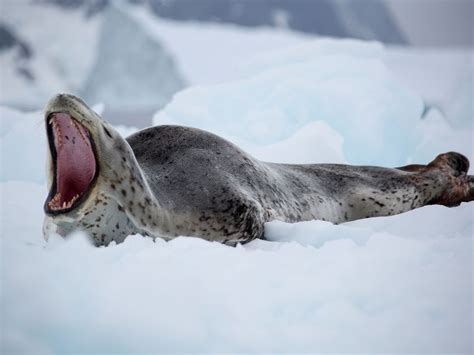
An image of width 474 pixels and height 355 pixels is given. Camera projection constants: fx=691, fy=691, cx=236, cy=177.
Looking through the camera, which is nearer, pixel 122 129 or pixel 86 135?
pixel 86 135

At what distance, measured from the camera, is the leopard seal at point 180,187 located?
7.34ft

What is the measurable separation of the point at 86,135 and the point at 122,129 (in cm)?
226

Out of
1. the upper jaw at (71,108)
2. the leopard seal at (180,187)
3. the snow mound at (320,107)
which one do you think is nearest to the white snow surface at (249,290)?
the leopard seal at (180,187)

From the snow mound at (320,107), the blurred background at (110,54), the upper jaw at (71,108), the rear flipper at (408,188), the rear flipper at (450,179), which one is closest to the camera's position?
the upper jaw at (71,108)

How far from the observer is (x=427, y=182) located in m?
3.65

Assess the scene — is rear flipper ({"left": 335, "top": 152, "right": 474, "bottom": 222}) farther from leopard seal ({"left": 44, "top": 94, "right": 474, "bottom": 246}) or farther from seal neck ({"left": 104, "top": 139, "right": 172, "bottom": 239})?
seal neck ({"left": 104, "top": 139, "right": 172, "bottom": 239})

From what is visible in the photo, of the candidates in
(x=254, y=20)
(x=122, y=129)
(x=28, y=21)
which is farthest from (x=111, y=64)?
(x=122, y=129)

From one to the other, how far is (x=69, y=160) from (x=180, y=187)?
1.54ft

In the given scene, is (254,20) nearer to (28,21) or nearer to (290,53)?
(28,21)

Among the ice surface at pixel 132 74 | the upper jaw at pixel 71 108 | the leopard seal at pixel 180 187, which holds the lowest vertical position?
the ice surface at pixel 132 74

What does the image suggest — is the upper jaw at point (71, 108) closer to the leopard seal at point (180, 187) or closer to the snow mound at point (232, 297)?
the leopard seal at point (180, 187)

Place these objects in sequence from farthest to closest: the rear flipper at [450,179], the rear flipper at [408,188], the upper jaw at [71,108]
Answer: the rear flipper at [450,179] < the rear flipper at [408,188] < the upper jaw at [71,108]

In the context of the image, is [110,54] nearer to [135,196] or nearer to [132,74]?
[132,74]

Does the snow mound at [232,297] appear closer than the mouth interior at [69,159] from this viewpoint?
Yes
